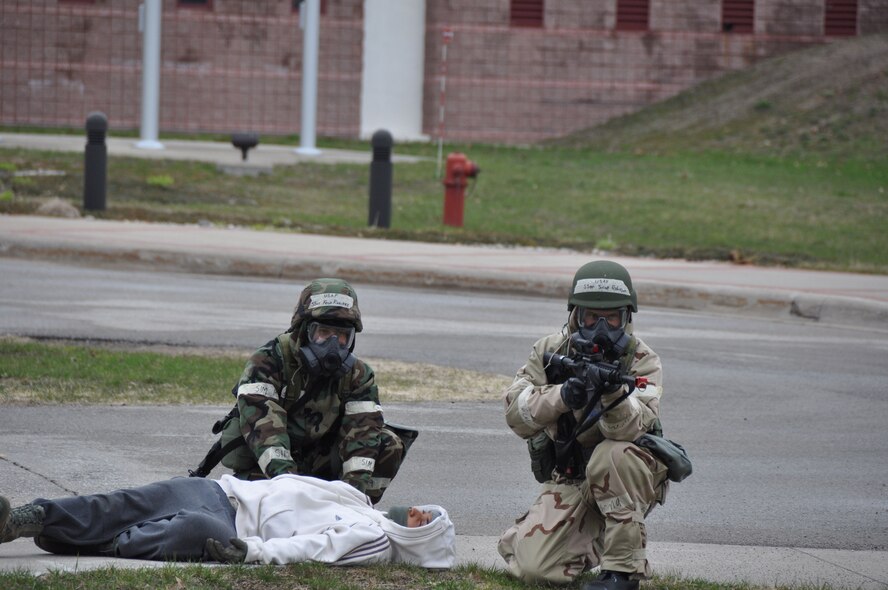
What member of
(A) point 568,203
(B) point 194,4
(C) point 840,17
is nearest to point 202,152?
(B) point 194,4

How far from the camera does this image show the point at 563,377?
207 inches

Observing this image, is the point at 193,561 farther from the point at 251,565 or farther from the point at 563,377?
the point at 563,377

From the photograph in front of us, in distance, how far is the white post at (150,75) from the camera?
2419 centimetres

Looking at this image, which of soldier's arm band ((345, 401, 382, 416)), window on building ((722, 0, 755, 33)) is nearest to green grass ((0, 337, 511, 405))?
soldier's arm band ((345, 401, 382, 416))

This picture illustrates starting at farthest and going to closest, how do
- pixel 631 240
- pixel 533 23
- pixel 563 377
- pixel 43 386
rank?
pixel 533 23, pixel 631 240, pixel 43 386, pixel 563 377

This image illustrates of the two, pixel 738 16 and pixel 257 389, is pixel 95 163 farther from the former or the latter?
pixel 738 16

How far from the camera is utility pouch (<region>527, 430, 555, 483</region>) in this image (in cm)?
544

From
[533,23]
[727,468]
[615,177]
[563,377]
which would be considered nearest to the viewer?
[563,377]

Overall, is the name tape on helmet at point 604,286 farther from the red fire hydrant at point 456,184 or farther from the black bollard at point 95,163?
the black bollard at point 95,163

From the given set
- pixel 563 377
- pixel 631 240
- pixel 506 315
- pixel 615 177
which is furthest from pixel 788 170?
pixel 563 377

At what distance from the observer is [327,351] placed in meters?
5.47

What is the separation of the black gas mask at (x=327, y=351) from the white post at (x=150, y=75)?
19075 mm

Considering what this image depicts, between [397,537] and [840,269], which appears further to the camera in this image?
[840,269]

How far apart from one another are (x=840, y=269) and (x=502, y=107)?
625 inches
